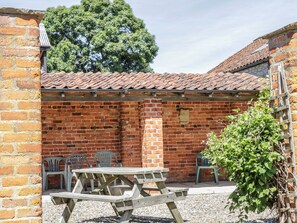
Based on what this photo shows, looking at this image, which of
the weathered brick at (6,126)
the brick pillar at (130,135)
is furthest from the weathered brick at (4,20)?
the brick pillar at (130,135)

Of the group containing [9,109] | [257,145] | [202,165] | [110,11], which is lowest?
[202,165]

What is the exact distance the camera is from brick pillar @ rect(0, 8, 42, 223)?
10.0ft

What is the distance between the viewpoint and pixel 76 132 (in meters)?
11.4

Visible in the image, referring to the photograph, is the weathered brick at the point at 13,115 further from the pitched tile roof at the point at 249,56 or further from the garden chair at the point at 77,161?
the pitched tile roof at the point at 249,56

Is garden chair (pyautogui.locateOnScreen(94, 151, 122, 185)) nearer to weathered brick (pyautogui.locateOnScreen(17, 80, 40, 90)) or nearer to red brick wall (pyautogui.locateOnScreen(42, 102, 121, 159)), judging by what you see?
red brick wall (pyautogui.locateOnScreen(42, 102, 121, 159))

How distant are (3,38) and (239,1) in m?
9.62

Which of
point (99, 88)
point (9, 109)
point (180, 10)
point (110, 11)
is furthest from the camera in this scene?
point (110, 11)

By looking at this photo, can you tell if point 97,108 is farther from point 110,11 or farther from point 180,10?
point 110,11

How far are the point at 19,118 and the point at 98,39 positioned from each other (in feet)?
71.3

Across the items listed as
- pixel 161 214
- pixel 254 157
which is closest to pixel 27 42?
pixel 254 157

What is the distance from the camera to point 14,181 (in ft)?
10.1

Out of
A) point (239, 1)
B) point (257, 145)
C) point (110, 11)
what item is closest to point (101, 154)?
point (239, 1)

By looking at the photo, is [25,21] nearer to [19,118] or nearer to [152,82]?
[19,118]

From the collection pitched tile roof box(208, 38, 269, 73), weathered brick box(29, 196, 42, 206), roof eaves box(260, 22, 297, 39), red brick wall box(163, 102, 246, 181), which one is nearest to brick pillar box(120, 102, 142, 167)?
red brick wall box(163, 102, 246, 181)
